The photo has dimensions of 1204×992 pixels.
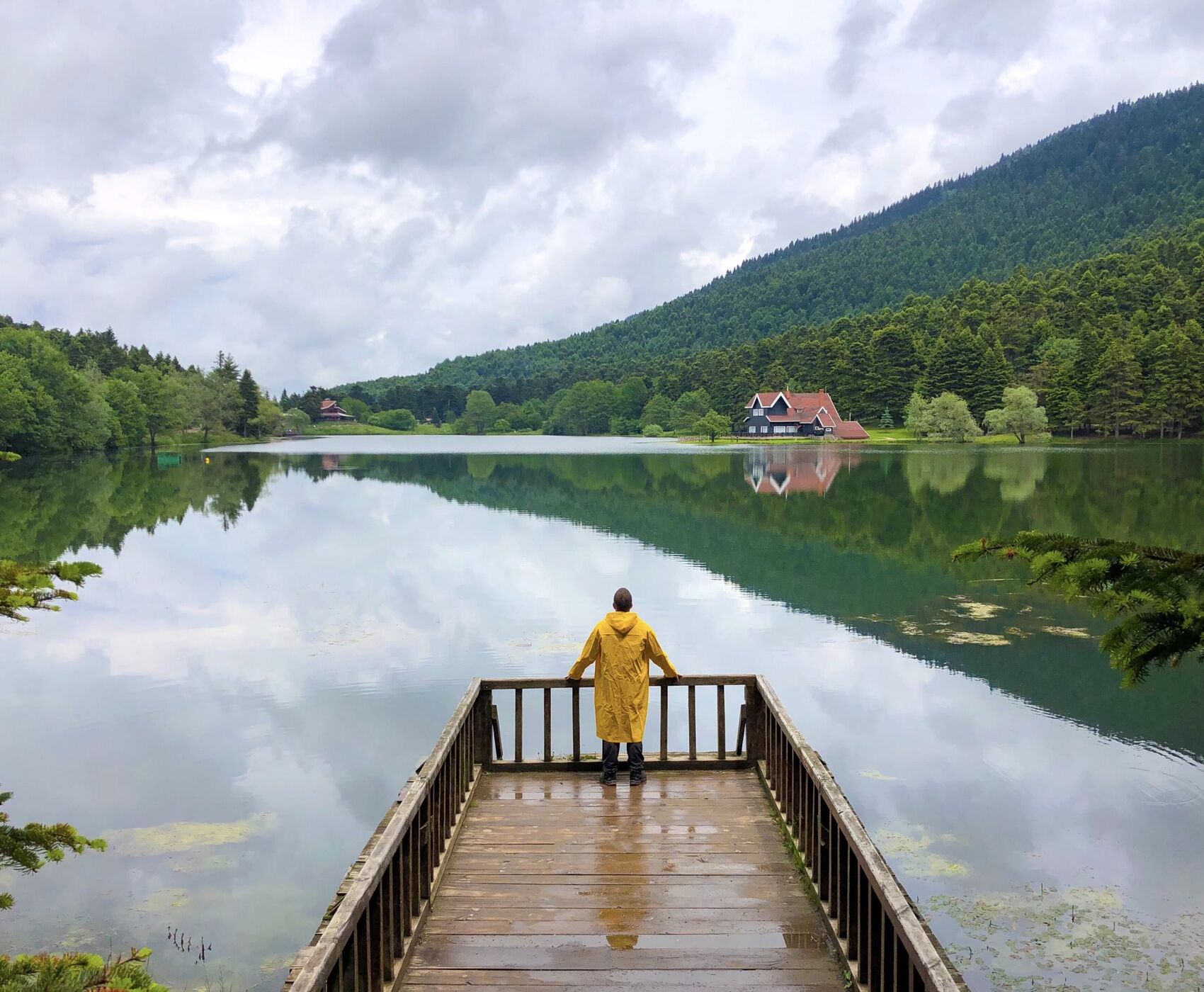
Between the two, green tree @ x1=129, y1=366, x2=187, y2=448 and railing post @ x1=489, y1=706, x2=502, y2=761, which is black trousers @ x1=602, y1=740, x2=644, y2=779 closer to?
railing post @ x1=489, y1=706, x2=502, y2=761

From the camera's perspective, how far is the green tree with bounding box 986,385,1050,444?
274 ft

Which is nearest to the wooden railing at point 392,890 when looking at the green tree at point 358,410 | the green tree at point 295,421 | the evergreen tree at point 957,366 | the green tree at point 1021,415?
the green tree at point 1021,415

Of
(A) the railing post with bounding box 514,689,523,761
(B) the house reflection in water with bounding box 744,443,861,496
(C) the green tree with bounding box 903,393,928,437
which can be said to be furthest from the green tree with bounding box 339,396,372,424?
(A) the railing post with bounding box 514,689,523,761

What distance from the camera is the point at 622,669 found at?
7402mm

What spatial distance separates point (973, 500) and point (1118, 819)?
29340 millimetres

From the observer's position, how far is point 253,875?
25.8 feet

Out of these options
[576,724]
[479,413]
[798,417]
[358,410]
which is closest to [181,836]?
[576,724]

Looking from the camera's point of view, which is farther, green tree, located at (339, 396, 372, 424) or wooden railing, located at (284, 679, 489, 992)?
green tree, located at (339, 396, 372, 424)

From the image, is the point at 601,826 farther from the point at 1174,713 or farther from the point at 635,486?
the point at 635,486

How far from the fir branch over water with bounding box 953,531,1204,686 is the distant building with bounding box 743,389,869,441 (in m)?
101

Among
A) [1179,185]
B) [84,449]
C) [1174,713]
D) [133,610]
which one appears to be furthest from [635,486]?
[1179,185]

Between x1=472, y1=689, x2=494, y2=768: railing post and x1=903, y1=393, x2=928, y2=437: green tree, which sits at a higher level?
x1=903, y1=393, x2=928, y2=437: green tree

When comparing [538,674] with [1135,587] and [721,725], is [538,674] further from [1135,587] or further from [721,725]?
[1135,587]

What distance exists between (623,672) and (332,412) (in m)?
188
